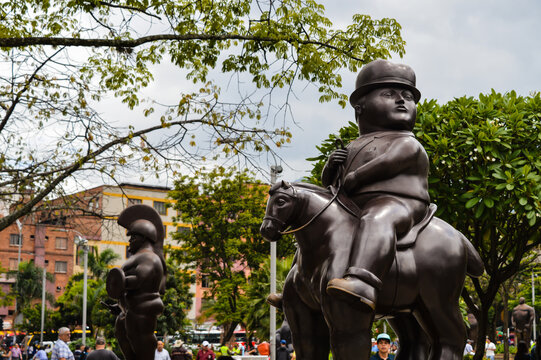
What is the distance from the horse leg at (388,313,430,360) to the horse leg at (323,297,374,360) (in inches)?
27.5

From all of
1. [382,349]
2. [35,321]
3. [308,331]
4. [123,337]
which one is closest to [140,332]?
[123,337]

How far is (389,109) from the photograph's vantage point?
4422 millimetres

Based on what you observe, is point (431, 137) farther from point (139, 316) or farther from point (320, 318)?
point (320, 318)

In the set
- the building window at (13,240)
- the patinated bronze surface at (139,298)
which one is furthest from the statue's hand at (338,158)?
the building window at (13,240)

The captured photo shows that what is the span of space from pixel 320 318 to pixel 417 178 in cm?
111

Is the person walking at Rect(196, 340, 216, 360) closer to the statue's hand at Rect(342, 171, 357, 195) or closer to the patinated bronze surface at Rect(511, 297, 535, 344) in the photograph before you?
the patinated bronze surface at Rect(511, 297, 535, 344)

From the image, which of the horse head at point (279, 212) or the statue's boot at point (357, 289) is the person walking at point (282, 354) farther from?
the statue's boot at point (357, 289)

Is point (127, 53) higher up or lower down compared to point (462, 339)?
higher up

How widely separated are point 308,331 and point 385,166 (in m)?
1.18

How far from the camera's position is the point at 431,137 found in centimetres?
1109

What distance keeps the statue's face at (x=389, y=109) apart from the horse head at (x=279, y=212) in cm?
83

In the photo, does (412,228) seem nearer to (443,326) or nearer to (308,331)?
(443,326)

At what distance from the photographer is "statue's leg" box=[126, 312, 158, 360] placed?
780 cm

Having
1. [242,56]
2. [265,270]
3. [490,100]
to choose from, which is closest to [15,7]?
[242,56]
